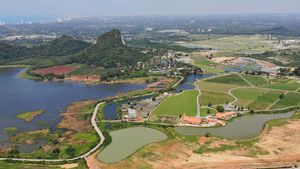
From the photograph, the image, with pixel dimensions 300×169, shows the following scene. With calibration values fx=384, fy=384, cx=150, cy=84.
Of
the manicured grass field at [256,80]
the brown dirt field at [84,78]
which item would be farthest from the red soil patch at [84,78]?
the manicured grass field at [256,80]

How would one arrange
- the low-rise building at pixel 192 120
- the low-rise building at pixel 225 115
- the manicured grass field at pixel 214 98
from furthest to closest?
the manicured grass field at pixel 214 98 → the low-rise building at pixel 225 115 → the low-rise building at pixel 192 120

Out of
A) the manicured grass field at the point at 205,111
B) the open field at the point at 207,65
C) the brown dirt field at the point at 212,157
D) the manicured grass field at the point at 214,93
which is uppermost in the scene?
the open field at the point at 207,65

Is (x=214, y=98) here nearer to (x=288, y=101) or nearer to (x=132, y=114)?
(x=288, y=101)

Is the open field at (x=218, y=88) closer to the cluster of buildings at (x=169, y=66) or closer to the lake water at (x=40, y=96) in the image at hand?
the cluster of buildings at (x=169, y=66)

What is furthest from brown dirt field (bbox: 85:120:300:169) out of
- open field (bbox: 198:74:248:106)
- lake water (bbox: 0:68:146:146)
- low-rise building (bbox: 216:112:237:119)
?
open field (bbox: 198:74:248:106)

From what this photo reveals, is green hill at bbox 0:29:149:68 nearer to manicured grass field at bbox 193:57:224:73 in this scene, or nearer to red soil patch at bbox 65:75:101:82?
red soil patch at bbox 65:75:101:82

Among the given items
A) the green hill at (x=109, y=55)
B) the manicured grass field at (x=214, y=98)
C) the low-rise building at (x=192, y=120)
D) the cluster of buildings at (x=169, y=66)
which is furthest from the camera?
the green hill at (x=109, y=55)

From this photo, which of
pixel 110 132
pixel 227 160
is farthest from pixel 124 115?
pixel 227 160
